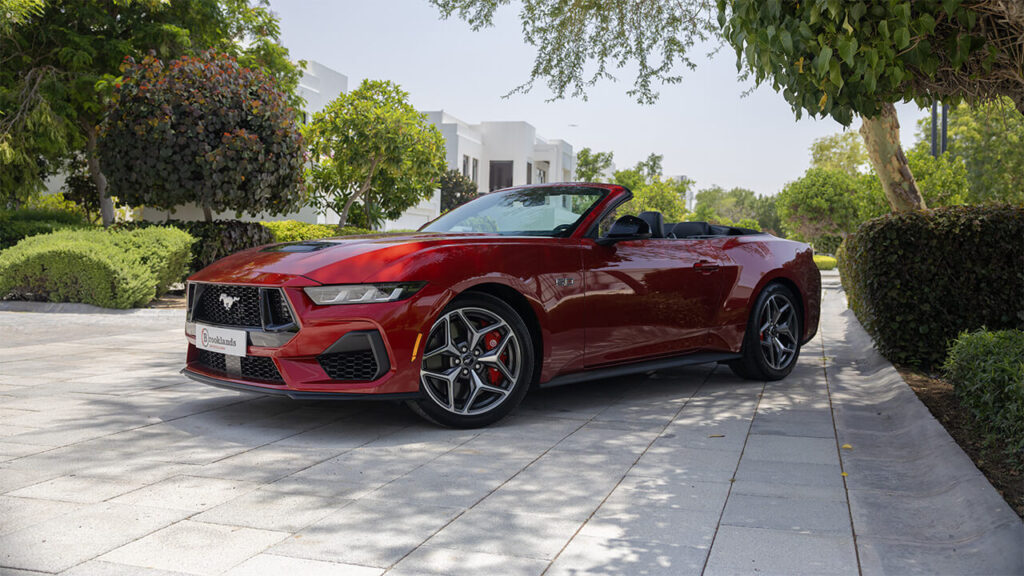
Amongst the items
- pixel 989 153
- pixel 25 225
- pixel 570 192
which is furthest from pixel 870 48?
pixel 989 153

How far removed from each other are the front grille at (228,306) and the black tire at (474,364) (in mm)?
1020

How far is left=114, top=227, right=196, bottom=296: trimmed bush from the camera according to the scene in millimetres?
12031

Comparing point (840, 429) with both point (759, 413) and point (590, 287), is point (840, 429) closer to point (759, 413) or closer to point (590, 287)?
point (759, 413)

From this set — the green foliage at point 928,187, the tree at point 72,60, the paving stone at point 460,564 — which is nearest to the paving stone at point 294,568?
the paving stone at point 460,564

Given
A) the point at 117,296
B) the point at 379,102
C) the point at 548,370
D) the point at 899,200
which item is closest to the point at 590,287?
the point at 548,370

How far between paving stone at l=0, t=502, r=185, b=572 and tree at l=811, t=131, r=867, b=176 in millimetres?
64818

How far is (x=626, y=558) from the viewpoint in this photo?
9.91 ft

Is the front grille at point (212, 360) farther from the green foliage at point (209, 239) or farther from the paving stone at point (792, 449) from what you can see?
the green foliage at point (209, 239)

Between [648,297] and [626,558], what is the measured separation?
2.92 metres

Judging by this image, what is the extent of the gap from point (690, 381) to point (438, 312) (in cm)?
309

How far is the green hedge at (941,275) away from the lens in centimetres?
666

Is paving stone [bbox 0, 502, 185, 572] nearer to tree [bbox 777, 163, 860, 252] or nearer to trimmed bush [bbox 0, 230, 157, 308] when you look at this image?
trimmed bush [bbox 0, 230, 157, 308]

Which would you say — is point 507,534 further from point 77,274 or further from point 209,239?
point 209,239

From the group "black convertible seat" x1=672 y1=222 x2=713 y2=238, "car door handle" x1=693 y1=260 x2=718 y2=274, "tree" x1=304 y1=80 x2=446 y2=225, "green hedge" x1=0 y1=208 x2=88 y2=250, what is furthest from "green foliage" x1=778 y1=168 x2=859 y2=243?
"car door handle" x1=693 y1=260 x2=718 y2=274
